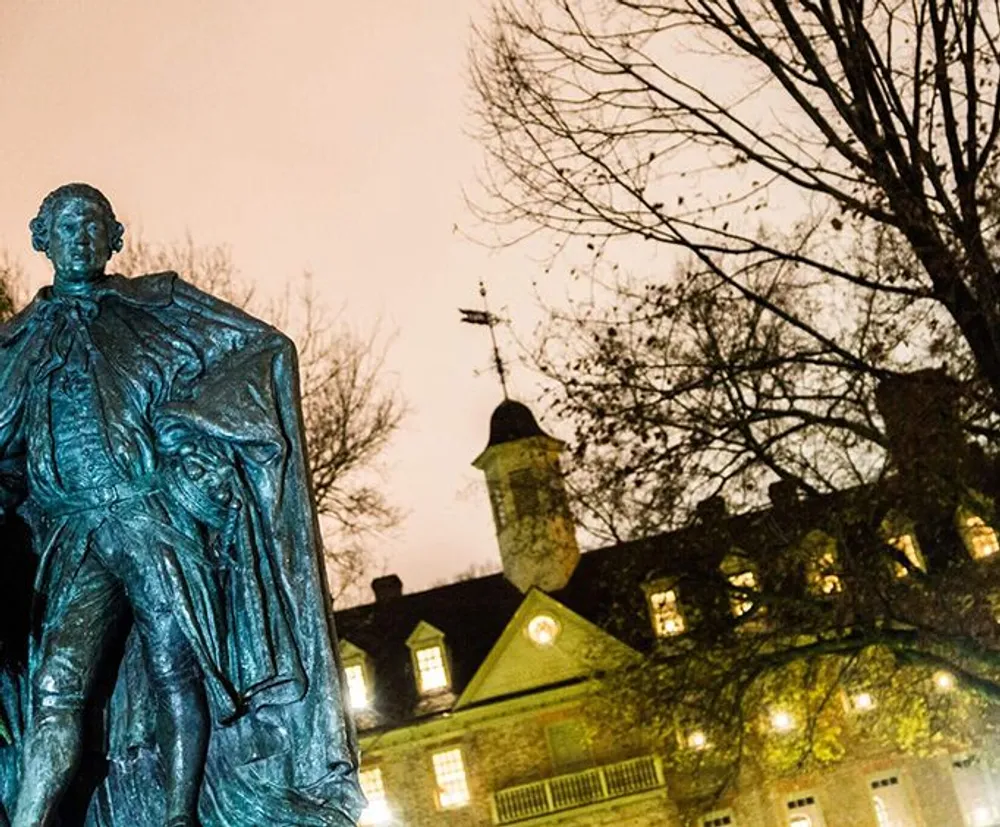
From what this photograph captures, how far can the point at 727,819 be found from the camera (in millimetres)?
43375

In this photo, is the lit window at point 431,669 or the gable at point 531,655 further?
the lit window at point 431,669

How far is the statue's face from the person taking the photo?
5539mm

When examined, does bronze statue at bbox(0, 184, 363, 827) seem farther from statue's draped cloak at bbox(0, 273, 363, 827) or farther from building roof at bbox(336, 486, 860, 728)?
building roof at bbox(336, 486, 860, 728)

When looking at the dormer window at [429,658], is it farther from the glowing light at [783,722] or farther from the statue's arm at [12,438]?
the statue's arm at [12,438]

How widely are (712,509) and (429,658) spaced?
27.5 metres

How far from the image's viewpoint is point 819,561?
22906mm

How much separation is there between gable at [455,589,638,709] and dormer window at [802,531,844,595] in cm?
2112

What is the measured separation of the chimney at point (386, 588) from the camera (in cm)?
5306

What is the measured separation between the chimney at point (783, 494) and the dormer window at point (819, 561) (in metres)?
0.69

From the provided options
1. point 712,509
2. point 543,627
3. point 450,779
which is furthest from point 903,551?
point 450,779

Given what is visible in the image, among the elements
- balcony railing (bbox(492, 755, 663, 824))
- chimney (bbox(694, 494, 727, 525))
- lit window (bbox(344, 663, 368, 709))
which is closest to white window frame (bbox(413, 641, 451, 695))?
lit window (bbox(344, 663, 368, 709))

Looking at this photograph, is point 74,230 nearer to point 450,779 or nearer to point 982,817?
point 450,779

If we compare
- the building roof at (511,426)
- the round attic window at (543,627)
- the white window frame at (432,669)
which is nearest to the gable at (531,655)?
the round attic window at (543,627)

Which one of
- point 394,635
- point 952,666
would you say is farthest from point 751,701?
point 394,635
